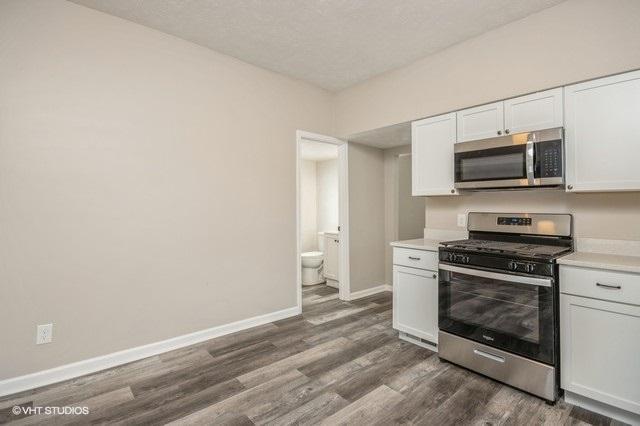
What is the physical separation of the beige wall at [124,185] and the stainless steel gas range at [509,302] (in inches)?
76.4

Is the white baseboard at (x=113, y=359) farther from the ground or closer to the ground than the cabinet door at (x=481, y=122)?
closer to the ground

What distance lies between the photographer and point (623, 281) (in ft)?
5.86

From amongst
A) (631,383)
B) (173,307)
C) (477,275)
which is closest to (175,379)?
(173,307)

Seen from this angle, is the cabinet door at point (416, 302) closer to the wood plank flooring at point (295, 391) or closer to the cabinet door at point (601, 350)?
the wood plank flooring at point (295, 391)

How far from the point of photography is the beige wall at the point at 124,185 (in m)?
2.20

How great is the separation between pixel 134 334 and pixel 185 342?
451 millimetres

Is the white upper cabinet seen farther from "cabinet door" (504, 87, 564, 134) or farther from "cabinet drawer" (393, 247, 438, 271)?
"cabinet drawer" (393, 247, 438, 271)

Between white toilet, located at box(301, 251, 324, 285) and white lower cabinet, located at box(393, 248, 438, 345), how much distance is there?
7.10 feet

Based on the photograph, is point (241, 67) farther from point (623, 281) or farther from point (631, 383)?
point (631, 383)

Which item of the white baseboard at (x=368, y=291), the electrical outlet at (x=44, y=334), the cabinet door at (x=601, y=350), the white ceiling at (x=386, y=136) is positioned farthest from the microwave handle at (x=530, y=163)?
the electrical outlet at (x=44, y=334)

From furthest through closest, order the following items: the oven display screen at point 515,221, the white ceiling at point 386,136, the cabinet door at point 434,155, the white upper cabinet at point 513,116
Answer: the white ceiling at point 386,136
the cabinet door at point 434,155
the oven display screen at point 515,221
the white upper cabinet at point 513,116

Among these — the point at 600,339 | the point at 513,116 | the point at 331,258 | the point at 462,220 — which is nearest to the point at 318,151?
the point at 331,258

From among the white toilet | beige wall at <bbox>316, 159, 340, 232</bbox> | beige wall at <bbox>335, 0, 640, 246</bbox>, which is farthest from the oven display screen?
beige wall at <bbox>316, 159, 340, 232</bbox>

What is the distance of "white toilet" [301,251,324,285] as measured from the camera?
5051mm
